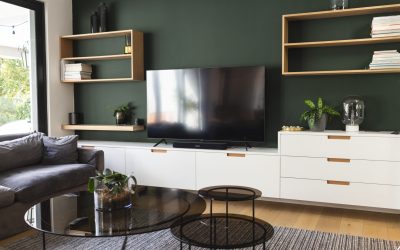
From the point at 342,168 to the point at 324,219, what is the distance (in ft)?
1.60

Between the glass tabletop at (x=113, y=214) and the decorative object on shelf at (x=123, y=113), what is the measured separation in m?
1.89

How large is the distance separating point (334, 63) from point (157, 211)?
7.94 feet

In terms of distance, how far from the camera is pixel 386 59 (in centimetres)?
338

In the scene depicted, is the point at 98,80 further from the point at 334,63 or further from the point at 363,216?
the point at 363,216

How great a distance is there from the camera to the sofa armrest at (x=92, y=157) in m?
3.93

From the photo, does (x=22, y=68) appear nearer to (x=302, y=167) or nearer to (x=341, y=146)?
(x=302, y=167)

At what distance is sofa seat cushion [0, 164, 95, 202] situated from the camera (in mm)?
3045

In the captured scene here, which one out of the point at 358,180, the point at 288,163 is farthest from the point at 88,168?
the point at 358,180

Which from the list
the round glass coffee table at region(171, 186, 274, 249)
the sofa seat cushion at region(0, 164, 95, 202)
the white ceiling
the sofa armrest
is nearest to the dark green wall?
the white ceiling

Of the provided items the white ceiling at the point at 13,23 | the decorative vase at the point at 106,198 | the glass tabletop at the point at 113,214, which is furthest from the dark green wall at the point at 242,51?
the decorative vase at the point at 106,198

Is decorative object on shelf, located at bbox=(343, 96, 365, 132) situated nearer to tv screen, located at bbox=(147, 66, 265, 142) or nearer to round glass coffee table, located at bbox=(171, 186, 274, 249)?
tv screen, located at bbox=(147, 66, 265, 142)

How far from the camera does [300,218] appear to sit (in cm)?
350

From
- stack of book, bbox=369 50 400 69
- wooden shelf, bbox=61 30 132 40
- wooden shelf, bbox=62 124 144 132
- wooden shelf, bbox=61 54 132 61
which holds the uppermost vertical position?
wooden shelf, bbox=61 30 132 40

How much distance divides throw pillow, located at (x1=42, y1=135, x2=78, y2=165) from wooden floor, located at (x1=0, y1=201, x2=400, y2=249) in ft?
→ 2.96
